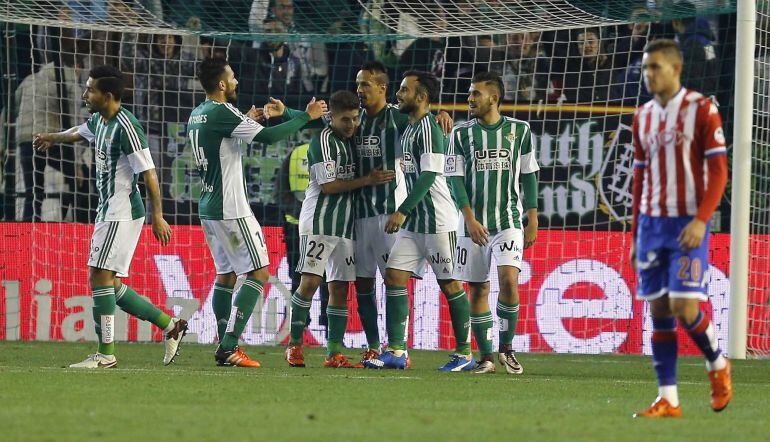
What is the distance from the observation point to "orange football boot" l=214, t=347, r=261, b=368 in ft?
30.8

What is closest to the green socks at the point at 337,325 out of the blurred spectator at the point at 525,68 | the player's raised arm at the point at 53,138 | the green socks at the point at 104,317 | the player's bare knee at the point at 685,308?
the green socks at the point at 104,317

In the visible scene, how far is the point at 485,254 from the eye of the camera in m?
9.54

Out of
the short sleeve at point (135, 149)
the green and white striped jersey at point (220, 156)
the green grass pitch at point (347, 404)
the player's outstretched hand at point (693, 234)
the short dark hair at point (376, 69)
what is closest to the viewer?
the green grass pitch at point (347, 404)

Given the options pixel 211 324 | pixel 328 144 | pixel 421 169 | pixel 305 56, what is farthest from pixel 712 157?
pixel 305 56

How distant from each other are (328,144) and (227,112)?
0.77 meters

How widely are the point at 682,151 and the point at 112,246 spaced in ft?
13.9

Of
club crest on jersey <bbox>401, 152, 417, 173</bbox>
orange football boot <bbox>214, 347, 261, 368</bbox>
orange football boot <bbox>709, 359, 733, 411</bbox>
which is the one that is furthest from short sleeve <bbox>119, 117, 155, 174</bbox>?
orange football boot <bbox>709, 359, 733, 411</bbox>

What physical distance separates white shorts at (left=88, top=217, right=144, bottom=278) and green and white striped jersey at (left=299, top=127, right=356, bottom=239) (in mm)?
1310

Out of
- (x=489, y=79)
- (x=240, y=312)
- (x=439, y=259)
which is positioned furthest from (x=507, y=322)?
(x=240, y=312)

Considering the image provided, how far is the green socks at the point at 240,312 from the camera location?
30.8 feet

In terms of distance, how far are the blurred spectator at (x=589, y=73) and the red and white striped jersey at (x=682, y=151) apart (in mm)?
7292

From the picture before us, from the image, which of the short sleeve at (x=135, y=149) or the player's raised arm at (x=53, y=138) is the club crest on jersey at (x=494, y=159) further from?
the player's raised arm at (x=53, y=138)

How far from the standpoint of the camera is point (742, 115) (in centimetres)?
1159

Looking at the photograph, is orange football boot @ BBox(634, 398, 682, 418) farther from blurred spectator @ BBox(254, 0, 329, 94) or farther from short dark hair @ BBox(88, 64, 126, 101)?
blurred spectator @ BBox(254, 0, 329, 94)
